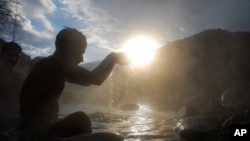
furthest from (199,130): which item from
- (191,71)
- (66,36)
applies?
(191,71)

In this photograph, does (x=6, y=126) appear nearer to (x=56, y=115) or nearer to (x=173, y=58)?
(x=56, y=115)

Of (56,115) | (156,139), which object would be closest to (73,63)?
(56,115)

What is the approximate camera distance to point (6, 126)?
4.21 m

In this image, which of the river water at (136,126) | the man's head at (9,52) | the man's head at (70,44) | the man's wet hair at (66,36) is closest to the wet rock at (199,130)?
the river water at (136,126)

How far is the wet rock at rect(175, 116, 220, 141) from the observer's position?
22.4 feet

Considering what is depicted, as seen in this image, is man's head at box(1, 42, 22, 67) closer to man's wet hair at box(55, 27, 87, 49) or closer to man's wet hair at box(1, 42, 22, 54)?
man's wet hair at box(1, 42, 22, 54)

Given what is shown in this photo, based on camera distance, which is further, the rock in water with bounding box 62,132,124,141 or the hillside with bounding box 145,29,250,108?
the hillside with bounding box 145,29,250,108

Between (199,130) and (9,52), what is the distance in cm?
434

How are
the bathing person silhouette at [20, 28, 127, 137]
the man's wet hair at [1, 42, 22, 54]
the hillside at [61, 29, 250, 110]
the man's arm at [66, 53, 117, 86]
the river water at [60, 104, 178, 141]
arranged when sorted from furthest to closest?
the hillside at [61, 29, 250, 110] → the river water at [60, 104, 178, 141] → the man's wet hair at [1, 42, 22, 54] → the man's arm at [66, 53, 117, 86] → the bathing person silhouette at [20, 28, 127, 137]

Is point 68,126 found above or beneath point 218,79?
beneath

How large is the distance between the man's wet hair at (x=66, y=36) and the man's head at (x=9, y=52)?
2.33 meters

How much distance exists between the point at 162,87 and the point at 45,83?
52549 millimetres

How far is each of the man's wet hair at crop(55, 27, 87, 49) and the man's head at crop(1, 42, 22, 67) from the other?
2326 millimetres

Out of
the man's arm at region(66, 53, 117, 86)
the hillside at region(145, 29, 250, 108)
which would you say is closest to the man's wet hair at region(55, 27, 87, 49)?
the man's arm at region(66, 53, 117, 86)
